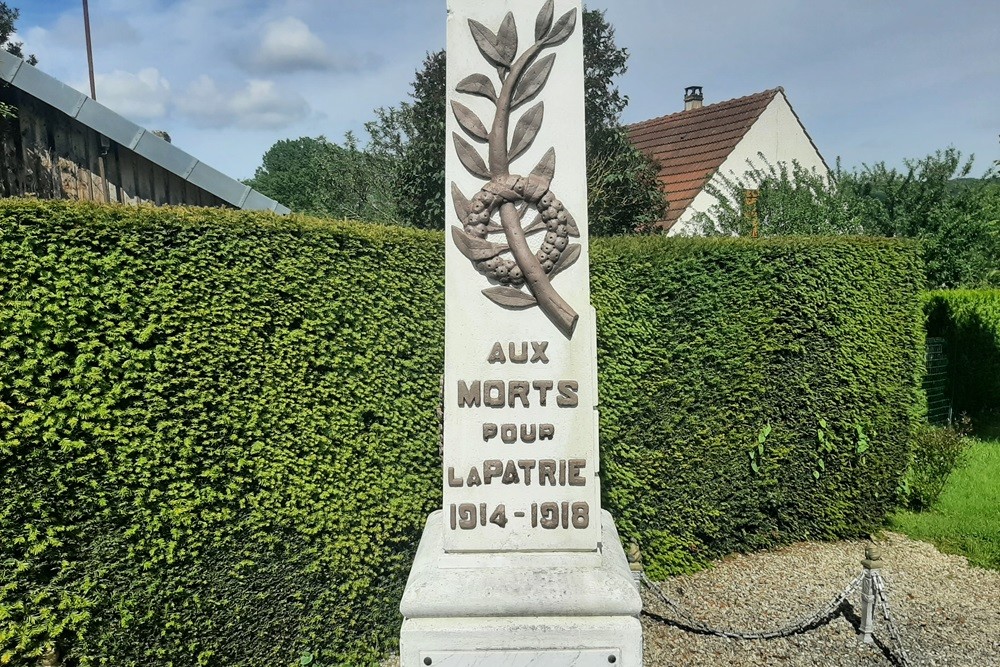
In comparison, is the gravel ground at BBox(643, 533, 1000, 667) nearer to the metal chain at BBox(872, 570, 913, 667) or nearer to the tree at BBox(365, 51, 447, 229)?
the metal chain at BBox(872, 570, 913, 667)

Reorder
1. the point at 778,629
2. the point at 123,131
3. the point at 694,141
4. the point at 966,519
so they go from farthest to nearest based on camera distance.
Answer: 1. the point at 694,141
2. the point at 966,519
3. the point at 123,131
4. the point at 778,629

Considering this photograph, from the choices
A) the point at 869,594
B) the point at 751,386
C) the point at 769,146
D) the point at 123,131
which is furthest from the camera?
the point at 769,146

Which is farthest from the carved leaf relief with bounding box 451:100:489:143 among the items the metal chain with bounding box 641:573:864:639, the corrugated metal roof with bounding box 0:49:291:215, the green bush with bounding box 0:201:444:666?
the metal chain with bounding box 641:573:864:639

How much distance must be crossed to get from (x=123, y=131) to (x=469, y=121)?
4.42 m

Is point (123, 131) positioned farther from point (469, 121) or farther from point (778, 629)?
point (778, 629)

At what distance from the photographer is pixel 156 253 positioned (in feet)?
13.3

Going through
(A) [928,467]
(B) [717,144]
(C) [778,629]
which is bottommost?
(C) [778,629]

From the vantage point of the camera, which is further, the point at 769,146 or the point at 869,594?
the point at 769,146

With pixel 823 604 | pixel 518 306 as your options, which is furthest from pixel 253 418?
pixel 823 604

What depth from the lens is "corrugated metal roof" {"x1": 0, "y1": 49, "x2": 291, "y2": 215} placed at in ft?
18.7

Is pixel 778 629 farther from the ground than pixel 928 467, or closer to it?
closer to it

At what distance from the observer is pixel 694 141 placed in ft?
46.5

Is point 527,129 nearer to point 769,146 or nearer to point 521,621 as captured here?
point 521,621

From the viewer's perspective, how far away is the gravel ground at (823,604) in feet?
15.4
